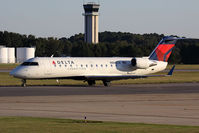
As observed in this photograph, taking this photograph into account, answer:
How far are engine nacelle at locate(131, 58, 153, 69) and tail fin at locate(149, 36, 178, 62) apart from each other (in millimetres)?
1723

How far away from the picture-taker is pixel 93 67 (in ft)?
148

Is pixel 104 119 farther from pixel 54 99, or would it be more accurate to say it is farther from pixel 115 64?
pixel 115 64

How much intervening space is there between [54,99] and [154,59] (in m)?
20.5

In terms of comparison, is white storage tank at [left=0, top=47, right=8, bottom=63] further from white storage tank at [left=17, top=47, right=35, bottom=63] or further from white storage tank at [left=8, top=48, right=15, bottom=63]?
white storage tank at [left=17, top=47, right=35, bottom=63]

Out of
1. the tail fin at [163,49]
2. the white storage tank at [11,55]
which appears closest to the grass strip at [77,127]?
the tail fin at [163,49]

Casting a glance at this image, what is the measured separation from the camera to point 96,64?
1794 inches

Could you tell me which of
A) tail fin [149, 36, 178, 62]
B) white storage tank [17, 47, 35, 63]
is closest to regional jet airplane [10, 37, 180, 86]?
tail fin [149, 36, 178, 62]

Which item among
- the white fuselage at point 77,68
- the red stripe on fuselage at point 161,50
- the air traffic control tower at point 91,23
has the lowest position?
the white fuselage at point 77,68

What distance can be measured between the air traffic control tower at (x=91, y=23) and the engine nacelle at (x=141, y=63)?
375ft

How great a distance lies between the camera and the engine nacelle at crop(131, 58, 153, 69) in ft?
151

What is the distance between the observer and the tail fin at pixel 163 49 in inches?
1901

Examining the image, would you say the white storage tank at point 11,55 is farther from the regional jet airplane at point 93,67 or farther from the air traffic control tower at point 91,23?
the regional jet airplane at point 93,67

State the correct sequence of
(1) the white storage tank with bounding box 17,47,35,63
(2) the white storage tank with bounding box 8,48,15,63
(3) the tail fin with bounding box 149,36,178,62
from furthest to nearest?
(2) the white storage tank with bounding box 8,48,15,63, (1) the white storage tank with bounding box 17,47,35,63, (3) the tail fin with bounding box 149,36,178,62

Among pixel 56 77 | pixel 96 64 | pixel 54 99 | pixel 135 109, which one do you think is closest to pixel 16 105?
pixel 54 99
